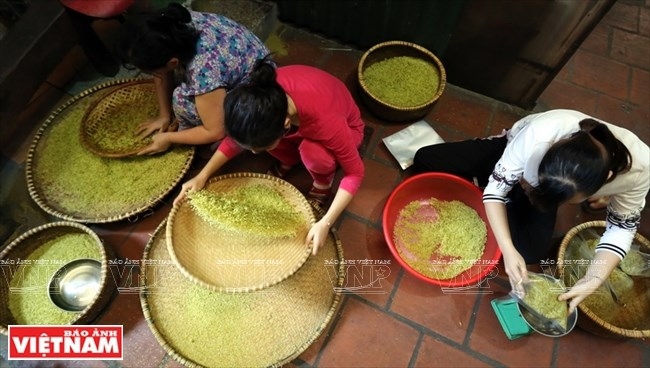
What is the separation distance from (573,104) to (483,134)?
625 mm

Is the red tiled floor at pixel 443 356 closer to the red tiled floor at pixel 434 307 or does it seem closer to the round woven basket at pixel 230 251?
the red tiled floor at pixel 434 307

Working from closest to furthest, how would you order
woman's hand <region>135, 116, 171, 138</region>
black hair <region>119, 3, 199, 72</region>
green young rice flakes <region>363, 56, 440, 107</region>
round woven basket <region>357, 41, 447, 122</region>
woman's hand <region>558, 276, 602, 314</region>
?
black hair <region>119, 3, 199, 72</region>, woman's hand <region>558, 276, 602, 314</region>, woman's hand <region>135, 116, 171, 138</region>, round woven basket <region>357, 41, 447, 122</region>, green young rice flakes <region>363, 56, 440, 107</region>

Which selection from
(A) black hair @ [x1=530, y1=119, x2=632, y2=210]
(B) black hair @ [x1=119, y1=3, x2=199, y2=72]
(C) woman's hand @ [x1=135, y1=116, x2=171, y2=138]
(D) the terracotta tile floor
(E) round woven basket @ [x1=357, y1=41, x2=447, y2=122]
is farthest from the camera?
(E) round woven basket @ [x1=357, y1=41, x2=447, y2=122]

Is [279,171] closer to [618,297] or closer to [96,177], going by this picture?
[96,177]

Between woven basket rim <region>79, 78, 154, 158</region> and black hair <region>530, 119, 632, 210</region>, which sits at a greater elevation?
black hair <region>530, 119, 632, 210</region>

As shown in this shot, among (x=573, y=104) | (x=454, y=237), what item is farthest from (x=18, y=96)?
(x=573, y=104)

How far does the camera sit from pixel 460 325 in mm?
1669

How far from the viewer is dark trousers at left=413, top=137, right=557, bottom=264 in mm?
1600

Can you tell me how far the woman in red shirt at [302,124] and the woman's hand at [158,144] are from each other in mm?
349

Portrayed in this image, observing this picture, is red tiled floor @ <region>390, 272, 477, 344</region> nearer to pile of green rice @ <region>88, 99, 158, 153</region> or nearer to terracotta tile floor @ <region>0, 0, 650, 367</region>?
terracotta tile floor @ <region>0, 0, 650, 367</region>

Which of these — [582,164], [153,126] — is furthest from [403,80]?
[153,126]

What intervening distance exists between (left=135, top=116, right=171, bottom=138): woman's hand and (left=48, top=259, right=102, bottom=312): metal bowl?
0.61m

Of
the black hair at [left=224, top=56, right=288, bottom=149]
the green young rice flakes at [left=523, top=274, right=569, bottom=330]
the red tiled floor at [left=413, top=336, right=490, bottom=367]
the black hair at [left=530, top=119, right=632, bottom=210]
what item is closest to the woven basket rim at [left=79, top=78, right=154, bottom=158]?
the black hair at [left=224, top=56, right=288, bottom=149]

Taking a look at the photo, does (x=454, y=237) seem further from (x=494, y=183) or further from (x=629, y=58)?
(x=629, y=58)
